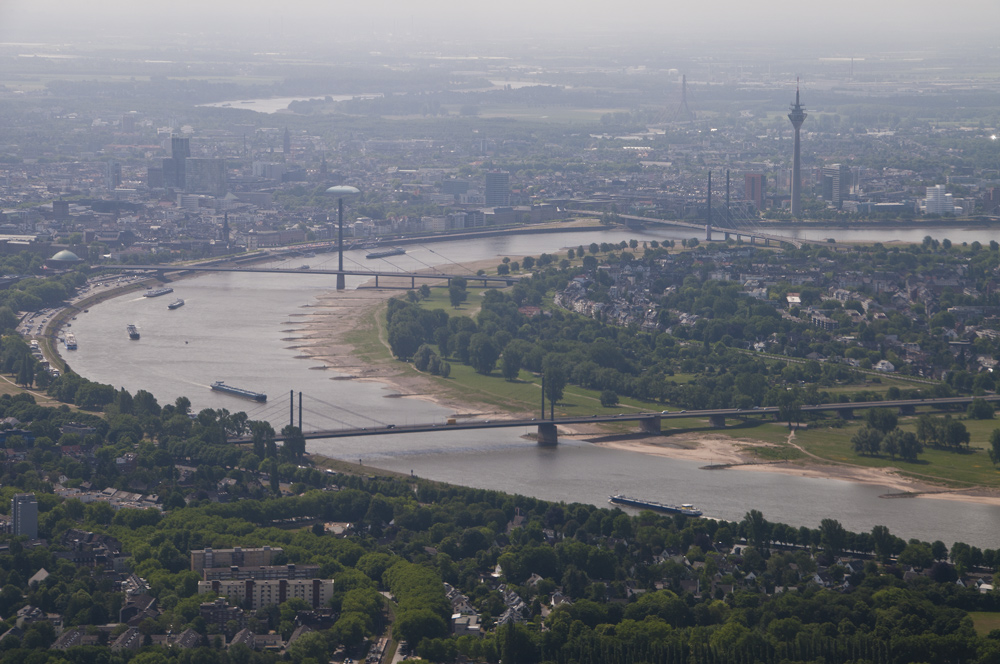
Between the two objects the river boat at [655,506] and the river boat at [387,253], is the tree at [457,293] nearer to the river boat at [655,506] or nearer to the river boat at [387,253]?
the river boat at [387,253]

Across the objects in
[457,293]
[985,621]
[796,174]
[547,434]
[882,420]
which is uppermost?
[796,174]

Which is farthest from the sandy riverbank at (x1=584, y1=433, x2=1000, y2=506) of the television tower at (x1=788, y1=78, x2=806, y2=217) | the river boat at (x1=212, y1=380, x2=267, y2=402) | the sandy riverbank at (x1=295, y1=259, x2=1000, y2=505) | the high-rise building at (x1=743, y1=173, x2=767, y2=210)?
the high-rise building at (x1=743, y1=173, x2=767, y2=210)

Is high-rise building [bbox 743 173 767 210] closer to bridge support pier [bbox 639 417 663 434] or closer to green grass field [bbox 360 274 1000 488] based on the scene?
green grass field [bbox 360 274 1000 488]

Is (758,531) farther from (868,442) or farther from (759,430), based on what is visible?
(759,430)

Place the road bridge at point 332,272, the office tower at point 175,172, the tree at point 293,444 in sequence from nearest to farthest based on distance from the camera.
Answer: the tree at point 293,444 < the road bridge at point 332,272 < the office tower at point 175,172

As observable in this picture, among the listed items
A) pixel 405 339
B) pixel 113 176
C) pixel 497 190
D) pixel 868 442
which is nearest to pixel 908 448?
pixel 868 442

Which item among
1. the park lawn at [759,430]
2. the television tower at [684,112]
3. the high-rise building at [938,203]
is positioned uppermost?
the television tower at [684,112]

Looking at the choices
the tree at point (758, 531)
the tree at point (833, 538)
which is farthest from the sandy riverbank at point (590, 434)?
the tree at point (758, 531)
